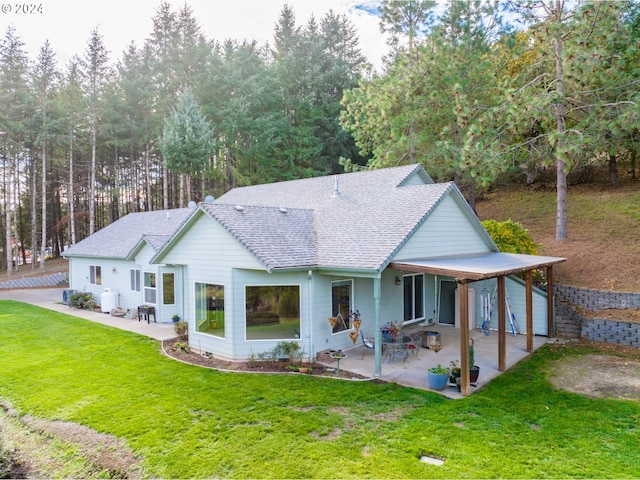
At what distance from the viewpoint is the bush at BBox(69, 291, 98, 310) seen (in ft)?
62.7

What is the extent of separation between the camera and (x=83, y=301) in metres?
19.3

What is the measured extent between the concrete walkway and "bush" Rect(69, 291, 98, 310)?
0.27 meters

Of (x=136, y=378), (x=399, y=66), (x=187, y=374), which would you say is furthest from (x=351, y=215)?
(x=399, y=66)

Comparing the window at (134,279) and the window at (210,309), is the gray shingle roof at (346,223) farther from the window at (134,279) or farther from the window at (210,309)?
the window at (134,279)

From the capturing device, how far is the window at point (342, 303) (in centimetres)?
1131

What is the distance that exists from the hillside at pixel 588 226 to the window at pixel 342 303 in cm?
871

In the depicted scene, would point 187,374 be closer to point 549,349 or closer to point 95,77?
point 549,349

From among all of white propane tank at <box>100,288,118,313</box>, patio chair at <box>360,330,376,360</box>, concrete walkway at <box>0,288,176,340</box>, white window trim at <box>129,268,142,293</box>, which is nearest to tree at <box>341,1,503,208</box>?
patio chair at <box>360,330,376,360</box>

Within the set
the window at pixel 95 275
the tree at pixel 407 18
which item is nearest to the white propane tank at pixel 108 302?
the window at pixel 95 275

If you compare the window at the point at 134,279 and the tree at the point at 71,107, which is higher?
the tree at the point at 71,107

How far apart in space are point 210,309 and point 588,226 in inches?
723

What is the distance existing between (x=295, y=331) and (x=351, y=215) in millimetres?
4301

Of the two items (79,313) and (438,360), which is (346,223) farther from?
(79,313)

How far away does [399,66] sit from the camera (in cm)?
2111
